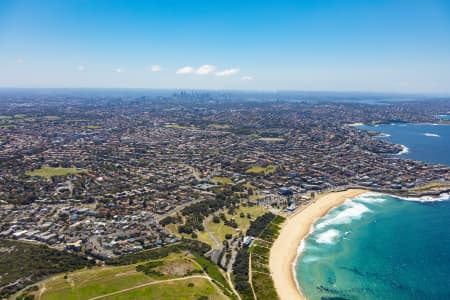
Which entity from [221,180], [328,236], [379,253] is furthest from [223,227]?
[221,180]

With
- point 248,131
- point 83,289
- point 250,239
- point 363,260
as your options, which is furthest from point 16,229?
point 248,131

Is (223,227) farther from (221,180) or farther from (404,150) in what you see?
(404,150)

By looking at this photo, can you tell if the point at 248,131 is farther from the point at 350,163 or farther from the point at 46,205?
the point at 46,205

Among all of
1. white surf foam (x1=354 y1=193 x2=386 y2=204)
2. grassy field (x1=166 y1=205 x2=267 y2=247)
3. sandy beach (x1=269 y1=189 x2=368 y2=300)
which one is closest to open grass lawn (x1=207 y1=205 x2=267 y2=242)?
grassy field (x1=166 y1=205 x2=267 y2=247)

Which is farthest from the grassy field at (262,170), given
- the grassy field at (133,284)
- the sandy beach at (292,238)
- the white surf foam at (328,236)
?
the grassy field at (133,284)

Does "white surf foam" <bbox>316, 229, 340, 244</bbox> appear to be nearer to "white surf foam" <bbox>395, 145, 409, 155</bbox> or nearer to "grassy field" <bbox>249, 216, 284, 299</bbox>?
"grassy field" <bbox>249, 216, 284, 299</bbox>

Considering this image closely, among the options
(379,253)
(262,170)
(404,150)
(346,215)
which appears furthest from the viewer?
(404,150)

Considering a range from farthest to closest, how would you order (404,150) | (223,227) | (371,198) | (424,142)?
(424,142), (404,150), (371,198), (223,227)
